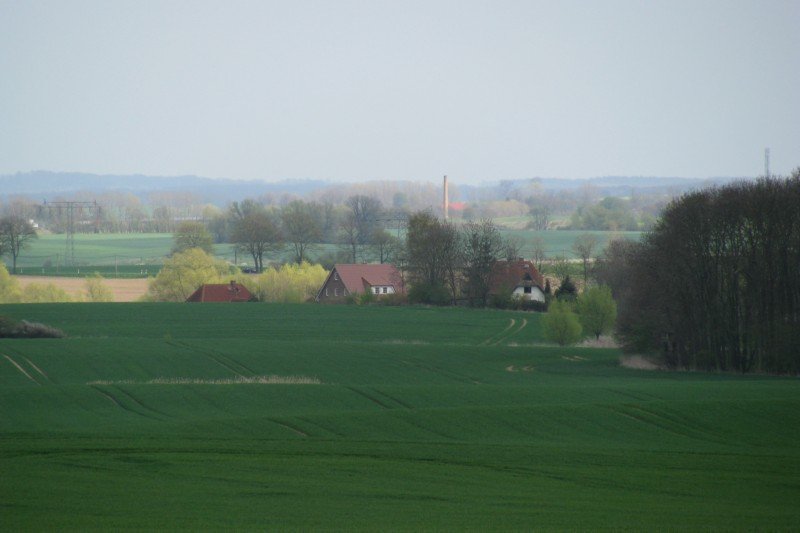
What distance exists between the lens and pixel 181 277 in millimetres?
100312

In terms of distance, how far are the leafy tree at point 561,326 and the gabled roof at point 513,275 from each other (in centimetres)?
2249

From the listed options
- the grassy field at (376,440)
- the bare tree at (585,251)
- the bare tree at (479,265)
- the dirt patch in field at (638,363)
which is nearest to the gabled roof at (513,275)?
the bare tree at (479,265)

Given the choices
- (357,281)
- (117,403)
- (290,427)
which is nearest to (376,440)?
(290,427)

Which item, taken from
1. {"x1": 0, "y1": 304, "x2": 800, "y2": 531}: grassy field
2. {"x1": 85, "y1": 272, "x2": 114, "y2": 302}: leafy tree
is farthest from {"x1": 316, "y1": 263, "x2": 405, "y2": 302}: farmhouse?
{"x1": 0, "y1": 304, "x2": 800, "y2": 531}: grassy field

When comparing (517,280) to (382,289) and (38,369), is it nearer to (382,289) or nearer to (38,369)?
(382,289)

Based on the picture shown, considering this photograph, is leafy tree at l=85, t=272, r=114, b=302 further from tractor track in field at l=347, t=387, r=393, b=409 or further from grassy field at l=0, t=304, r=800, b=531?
tractor track in field at l=347, t=387, r=393, b=409

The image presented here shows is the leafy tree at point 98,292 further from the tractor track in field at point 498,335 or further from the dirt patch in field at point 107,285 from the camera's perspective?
the tractor track in field at point 498,335

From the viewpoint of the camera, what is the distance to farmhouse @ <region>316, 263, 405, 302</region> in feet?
327

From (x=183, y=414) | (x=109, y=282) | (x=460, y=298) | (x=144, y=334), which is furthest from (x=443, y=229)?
(x=183, y=414)

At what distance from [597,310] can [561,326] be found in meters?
3.23

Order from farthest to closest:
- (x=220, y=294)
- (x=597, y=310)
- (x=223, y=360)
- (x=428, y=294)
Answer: (x=220, y=294), (x=428, y=294), (x=597, y=310), (x=223, y=360)

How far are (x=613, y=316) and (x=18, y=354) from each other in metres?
36.9

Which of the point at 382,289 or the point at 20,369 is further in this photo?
the point at 382,289

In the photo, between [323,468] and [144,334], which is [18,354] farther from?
[323,468]
